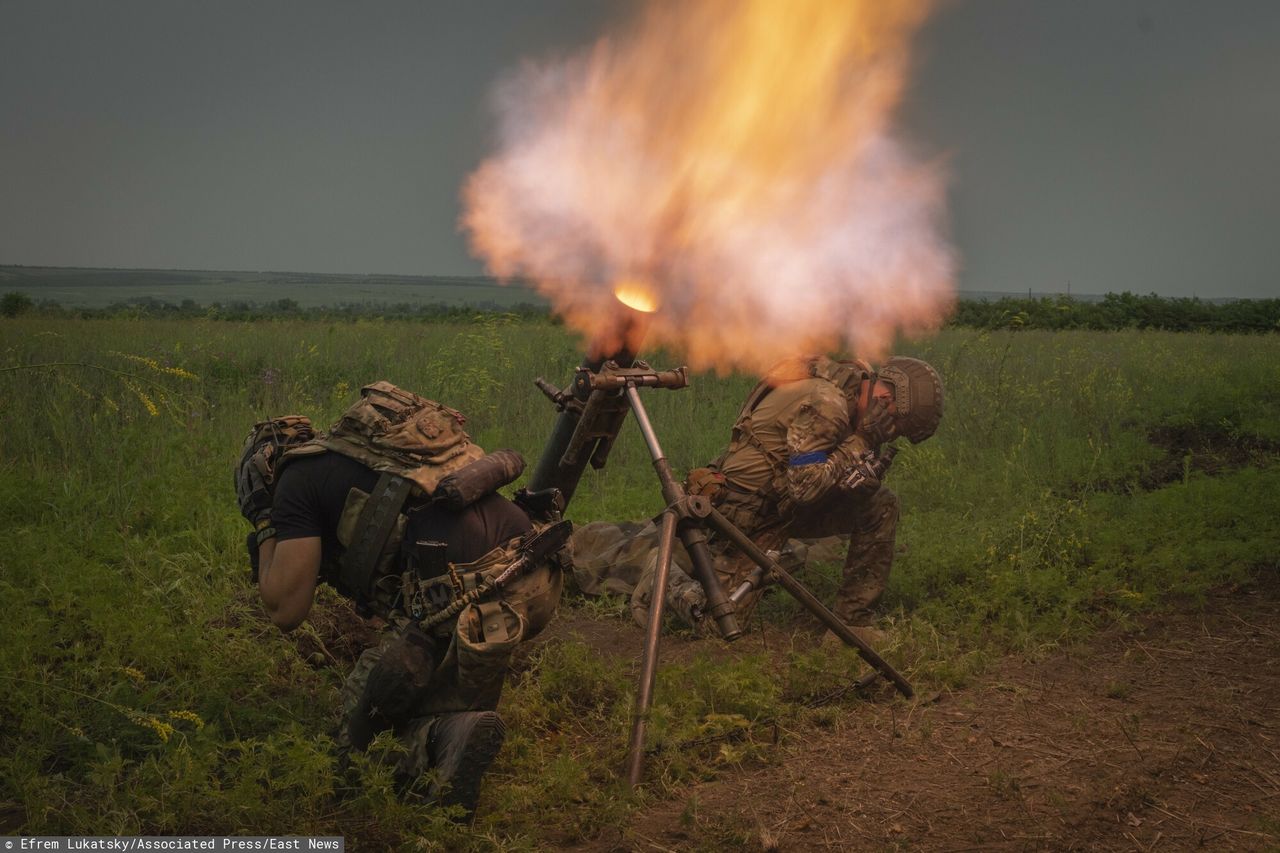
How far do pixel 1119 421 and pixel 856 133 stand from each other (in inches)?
238

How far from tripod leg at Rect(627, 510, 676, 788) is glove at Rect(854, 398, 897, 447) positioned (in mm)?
→ 2159

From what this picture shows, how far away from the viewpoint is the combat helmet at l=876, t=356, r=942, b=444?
247 inches

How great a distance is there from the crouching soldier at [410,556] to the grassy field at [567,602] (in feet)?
0.95

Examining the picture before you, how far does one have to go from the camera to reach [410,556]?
4188mm

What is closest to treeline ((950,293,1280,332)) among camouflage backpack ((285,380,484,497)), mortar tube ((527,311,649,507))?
mortar tube ((527,311,649,507))

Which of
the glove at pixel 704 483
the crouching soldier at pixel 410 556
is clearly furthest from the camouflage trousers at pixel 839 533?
the crouching soldier at pixel 410 556

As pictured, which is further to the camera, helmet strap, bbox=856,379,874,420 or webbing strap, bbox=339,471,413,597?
helmet strap, bbox=856,379,874,420

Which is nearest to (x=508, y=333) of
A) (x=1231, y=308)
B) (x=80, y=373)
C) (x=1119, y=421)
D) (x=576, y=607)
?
(x=80, y=373)

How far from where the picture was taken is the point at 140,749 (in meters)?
4.60

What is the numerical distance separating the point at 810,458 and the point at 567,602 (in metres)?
1.93

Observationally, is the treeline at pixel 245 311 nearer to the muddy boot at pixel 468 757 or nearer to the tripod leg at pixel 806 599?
the tripod leg at pixel 806 599

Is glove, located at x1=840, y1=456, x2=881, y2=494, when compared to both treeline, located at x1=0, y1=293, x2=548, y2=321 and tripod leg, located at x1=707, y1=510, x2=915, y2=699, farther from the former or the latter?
treeline, located at x1=0, y1=293, x2=548, y2=321

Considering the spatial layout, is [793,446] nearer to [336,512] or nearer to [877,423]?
[877,423]

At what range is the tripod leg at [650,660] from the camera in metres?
4.22
